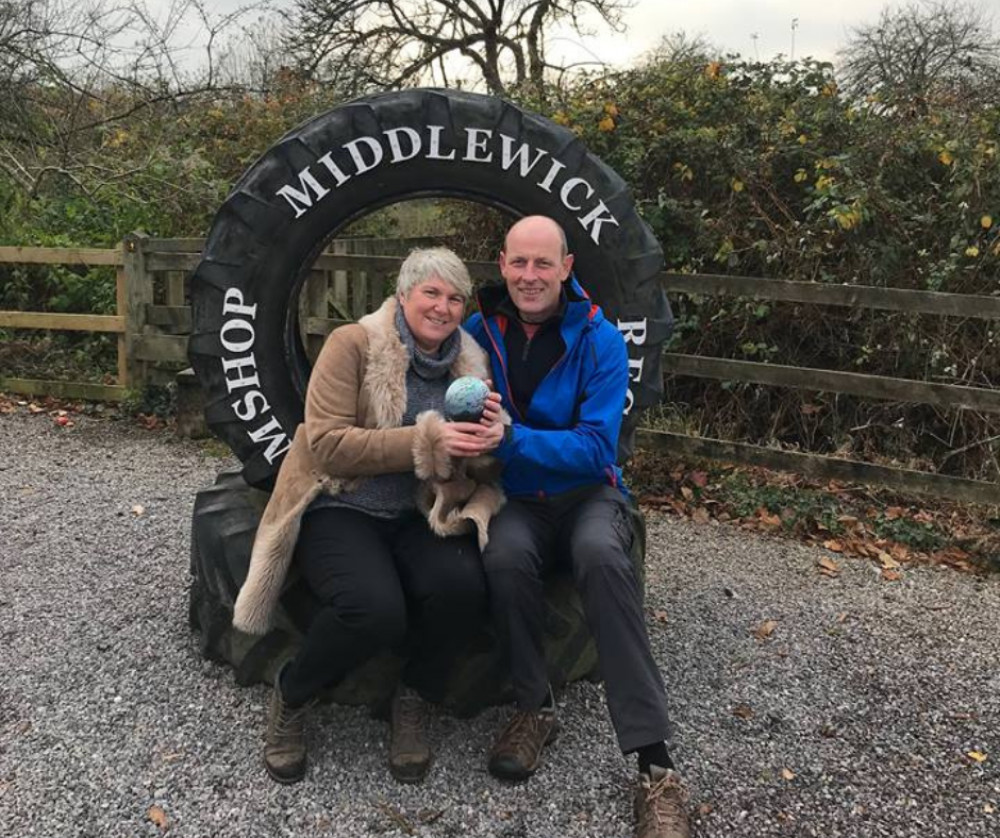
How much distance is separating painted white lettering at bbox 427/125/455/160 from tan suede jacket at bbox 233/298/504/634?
88 centimetres

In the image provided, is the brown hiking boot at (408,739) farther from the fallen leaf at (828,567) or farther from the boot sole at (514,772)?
the fallen leaf at (828,567)

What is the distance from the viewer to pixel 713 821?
2.32 metres

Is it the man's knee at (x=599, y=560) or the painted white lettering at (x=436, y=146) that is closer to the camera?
the man's knee at (x=599, y=560)

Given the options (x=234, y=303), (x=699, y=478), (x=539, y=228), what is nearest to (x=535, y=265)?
(x=539, y=228)

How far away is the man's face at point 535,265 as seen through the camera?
8.67ft

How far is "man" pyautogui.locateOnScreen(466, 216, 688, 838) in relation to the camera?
2318 millimetres

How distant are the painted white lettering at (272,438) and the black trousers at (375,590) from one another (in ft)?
2.12

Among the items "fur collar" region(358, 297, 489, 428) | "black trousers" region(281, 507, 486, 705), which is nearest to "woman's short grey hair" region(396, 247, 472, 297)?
"fur collar" region(358, 297, 489, 428)

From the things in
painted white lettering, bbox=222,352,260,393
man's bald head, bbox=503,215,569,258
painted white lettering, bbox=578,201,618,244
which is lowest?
painted white lettering, bbox=222,352,260,393

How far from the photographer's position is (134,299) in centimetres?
631

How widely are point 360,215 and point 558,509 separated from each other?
1339 millimetres

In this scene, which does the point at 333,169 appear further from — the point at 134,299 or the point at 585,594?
the point at 134,299

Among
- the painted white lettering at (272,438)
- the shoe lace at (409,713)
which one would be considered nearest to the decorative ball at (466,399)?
the shoe lace at (409,713)

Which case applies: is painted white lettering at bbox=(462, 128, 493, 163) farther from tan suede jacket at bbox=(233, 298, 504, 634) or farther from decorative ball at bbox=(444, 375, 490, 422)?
decorative ball at bbox=(444, 375, 490, 422)
